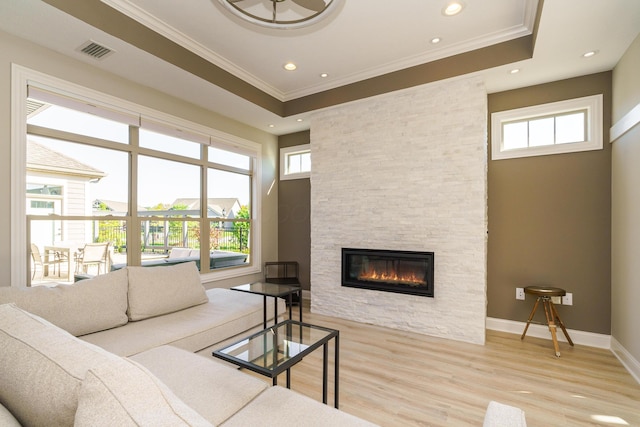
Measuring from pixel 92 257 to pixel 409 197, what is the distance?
11.8 feet

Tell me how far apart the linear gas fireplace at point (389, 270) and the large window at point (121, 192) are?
5.90 feet

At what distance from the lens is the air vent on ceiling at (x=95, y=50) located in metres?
2.57

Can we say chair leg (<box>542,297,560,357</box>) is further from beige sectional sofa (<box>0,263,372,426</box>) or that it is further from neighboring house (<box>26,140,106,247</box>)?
neighboring house (<box>26,140,106,247</box>)

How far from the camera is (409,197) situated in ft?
11.8

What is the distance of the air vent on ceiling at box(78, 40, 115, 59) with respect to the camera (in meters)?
2.57

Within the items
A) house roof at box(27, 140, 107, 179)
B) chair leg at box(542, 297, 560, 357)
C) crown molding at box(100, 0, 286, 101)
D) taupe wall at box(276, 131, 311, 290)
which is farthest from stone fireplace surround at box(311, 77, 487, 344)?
house roof at box(27, 140, 107, 179)

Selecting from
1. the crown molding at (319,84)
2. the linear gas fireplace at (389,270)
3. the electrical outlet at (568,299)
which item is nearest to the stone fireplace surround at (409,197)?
the linear gas fireplace at (389,270)

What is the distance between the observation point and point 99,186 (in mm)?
3172

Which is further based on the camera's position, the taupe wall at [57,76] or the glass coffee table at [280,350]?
the taupe wall at [57,76]

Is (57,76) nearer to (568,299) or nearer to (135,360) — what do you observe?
(135,360)

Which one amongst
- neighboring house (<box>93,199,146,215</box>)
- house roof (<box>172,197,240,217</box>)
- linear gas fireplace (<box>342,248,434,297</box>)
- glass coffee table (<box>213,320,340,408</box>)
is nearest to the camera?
glass coffee table (<box>213,320,340,408</box>)

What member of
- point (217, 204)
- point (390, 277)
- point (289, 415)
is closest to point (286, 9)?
point (217, 204)

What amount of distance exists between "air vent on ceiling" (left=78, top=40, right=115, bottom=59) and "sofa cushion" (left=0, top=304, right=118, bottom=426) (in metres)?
2.62

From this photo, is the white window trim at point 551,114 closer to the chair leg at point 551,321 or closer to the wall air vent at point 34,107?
the chair leg at point 551,321
